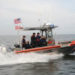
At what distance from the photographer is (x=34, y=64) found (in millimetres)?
12008

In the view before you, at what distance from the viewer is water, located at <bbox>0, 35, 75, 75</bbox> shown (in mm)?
10211

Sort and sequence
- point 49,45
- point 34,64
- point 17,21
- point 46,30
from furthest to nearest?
point 46,30
point 49,45
point 17,21
point 34,64

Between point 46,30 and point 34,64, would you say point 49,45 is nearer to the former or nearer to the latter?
point 46,30

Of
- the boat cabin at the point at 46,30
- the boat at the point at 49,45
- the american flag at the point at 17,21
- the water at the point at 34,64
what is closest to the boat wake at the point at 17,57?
the water at the point at 34,64

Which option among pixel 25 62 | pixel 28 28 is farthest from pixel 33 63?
pixel 28 28

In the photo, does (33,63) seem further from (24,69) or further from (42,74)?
(42,74)

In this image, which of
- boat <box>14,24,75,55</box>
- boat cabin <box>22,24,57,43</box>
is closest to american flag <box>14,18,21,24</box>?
boat <box>14,24,75,55</box>

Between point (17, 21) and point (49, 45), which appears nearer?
point (17, 21)

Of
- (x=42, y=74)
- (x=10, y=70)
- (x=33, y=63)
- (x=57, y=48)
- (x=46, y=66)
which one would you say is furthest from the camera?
(x=57, y=48)

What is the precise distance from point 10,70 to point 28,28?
3773 mm

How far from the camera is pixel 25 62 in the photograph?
12.7m

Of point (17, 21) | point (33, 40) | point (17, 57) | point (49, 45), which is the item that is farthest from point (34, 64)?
point (17, 21)

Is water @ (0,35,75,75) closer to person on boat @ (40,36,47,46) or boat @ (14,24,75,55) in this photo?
boat @ (14,24,75,55)

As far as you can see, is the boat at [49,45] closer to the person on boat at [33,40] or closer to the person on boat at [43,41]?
the person on boat at [43,41]
